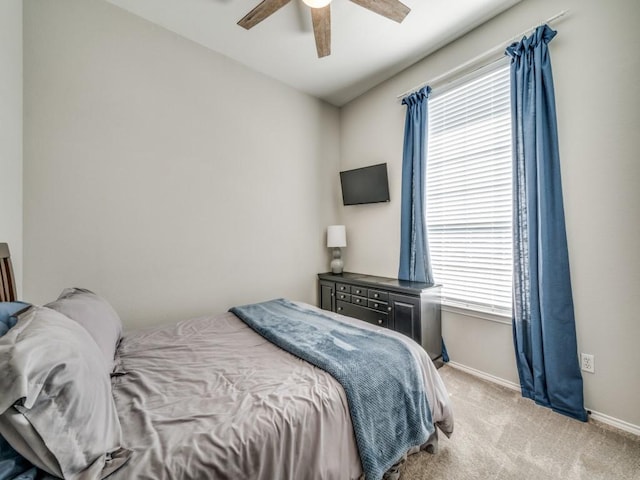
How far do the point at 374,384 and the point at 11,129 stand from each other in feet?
8.25

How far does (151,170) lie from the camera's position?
237 cm

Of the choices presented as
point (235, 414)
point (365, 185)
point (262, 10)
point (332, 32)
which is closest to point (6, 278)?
point (235, 414)

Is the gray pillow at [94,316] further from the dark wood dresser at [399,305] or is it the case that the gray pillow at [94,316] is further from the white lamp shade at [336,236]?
the white lamp shade at [336,236]

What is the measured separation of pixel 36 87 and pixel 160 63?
910 millimetres

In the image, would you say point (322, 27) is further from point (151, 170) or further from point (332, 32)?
point (151, 170)

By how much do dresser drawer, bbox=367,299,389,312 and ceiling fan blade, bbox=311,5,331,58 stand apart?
2.34 m

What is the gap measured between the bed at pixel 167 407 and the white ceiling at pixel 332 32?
7.61ft

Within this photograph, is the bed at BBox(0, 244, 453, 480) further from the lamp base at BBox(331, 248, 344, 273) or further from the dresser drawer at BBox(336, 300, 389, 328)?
the lamp base at BBox(331, 248, 344, 273)

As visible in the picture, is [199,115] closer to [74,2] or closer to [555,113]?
[74,2]

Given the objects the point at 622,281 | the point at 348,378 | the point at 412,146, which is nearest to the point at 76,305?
the point at 348,378

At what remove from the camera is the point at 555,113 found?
79.2 inches

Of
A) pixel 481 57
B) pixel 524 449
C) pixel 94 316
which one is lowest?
pixel 524 449

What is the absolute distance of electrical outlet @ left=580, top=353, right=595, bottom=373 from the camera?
74.4 inches

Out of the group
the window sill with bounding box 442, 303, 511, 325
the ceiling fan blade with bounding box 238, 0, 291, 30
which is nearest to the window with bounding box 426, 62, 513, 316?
the window sill with bounding box 442, 303, 511, 325
